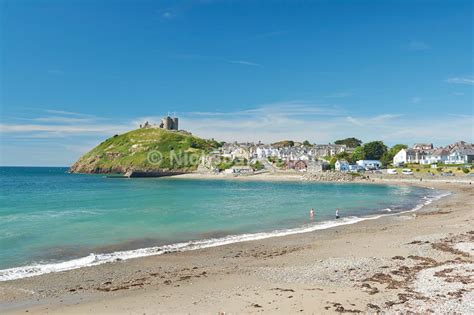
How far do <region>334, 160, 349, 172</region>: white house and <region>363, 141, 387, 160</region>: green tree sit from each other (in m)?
14.4

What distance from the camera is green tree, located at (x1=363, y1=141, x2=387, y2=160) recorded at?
136 metres

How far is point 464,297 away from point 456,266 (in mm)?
3794

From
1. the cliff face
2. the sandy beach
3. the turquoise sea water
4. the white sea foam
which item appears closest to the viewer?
the sandy beach

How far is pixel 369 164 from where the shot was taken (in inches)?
5022

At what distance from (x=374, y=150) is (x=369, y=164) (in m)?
11.4

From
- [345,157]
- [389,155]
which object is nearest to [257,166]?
[345,157]

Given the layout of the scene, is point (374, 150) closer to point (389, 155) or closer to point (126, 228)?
point (389, 155)

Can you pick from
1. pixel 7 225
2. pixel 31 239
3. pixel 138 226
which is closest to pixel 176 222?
pixel 138 226

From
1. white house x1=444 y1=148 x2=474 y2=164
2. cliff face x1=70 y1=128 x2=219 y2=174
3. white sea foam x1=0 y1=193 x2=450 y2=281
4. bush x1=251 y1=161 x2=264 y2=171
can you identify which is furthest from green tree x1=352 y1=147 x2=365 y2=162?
white sea foam x1=0 y1=193 x2=450 y2=281

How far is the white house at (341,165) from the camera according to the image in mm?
122000

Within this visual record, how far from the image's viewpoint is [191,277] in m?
14.3

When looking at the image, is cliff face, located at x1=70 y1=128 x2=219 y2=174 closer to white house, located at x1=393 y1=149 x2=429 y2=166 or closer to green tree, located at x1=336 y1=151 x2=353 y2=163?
green tree, located at x1=336 y1=151 x2=353 y2=163

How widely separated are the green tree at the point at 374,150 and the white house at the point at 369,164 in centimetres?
654

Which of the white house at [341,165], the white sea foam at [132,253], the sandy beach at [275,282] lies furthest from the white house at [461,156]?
the sandy beach at [275,282]
